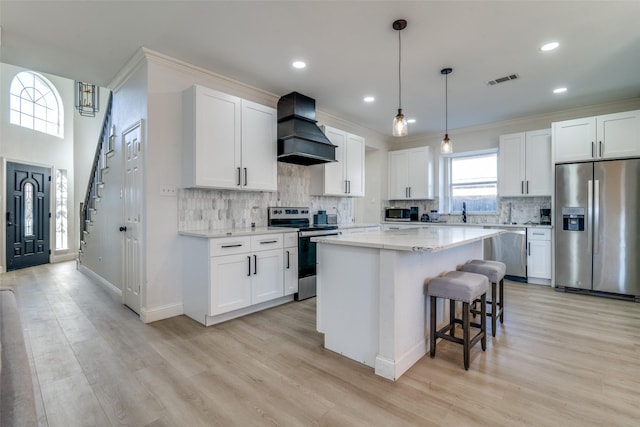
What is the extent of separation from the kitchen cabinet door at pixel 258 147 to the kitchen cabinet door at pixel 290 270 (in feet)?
2.83

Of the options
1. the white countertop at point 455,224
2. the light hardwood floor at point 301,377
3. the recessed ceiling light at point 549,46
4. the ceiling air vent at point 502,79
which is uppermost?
the ceiling air vent at point 502,79

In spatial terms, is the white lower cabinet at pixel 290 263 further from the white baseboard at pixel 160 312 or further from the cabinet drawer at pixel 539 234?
the cabinet drawer at pixel 539 234

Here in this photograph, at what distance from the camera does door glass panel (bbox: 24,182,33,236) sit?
5.89m

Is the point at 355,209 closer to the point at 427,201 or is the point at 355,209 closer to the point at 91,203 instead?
the point at 427,201

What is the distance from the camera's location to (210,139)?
322cm

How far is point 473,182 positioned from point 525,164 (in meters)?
1.03

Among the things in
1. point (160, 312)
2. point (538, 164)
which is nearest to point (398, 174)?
point (538, 164)

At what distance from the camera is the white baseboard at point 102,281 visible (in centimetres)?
381

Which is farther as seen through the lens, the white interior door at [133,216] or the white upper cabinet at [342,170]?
the white upper cabinet at [342,170]

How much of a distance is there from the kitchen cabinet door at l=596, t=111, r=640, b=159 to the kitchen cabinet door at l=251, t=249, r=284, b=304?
4520mm

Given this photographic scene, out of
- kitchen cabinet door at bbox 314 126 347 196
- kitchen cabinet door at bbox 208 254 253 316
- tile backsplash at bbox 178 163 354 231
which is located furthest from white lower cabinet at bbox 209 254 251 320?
kitchen cabinet door at bbox 314 126 347 196

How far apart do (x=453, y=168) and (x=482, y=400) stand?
5141mm

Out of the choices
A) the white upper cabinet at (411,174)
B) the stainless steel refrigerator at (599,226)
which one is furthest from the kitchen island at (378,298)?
the white upper cabinet at (411,174)

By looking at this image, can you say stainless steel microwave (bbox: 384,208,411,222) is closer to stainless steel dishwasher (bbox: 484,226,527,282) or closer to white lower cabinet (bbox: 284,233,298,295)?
stainless steel dishwasher (bbox: 484,226,527,282)
